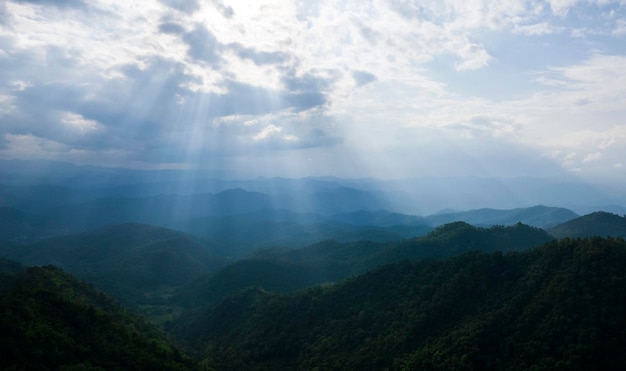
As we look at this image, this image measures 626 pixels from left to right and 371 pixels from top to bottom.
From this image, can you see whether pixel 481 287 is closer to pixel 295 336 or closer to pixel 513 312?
pixel 513 312

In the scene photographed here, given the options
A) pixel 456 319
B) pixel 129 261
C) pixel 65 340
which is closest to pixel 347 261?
pixel 456 319

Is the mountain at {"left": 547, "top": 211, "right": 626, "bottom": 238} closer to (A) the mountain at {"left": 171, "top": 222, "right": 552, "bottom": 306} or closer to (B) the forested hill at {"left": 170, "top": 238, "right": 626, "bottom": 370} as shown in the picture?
(A) the mountain at {"left": 171, "top": 222, "right": 552, "bottom": 306}

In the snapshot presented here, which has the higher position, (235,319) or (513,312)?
(513,312)

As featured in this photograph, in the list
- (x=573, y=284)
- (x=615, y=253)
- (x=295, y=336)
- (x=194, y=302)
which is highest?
(x=615, y=253)

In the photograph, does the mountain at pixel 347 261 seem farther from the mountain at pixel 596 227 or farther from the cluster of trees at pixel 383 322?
the cluster of trees at pixel 383 322

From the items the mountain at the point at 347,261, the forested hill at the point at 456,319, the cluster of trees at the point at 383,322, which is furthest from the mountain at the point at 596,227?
the forested hill at the point at 456,319

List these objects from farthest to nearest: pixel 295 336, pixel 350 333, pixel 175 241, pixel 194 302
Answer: pixel 175 241 → pixel 194 302 → pixel 295 336 → pixel 350 333

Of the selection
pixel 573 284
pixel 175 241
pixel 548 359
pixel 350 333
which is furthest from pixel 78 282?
pixel 175 241

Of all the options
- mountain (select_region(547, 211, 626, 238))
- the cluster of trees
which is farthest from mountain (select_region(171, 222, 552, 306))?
the cluster of trees
